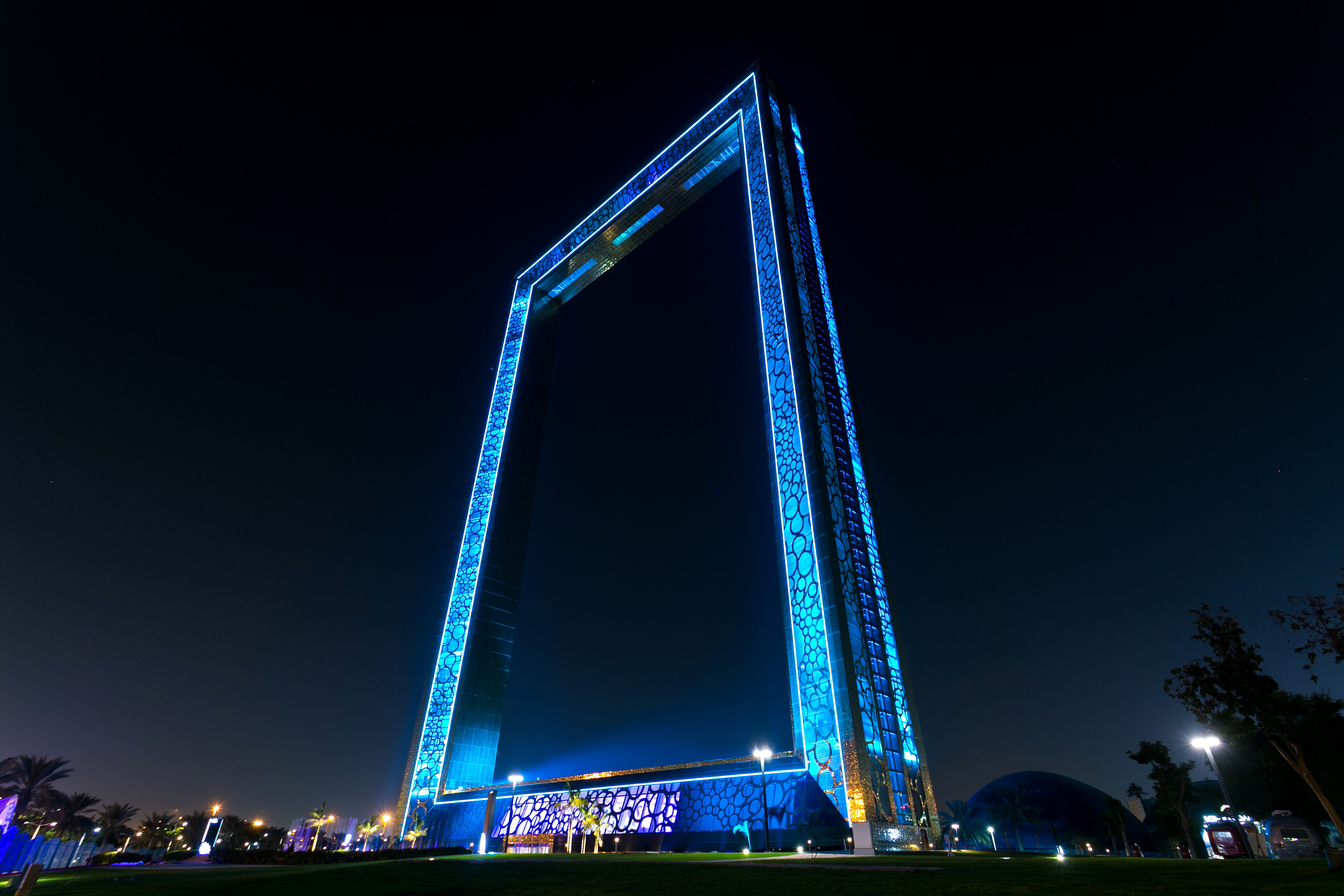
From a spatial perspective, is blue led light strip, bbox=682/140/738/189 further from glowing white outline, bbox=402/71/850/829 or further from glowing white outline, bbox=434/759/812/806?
glowing white outline, bbox=434/759/812/806

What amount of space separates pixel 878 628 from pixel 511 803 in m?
15.1

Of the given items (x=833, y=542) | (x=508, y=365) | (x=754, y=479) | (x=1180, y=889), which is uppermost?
(x=508, y=365)

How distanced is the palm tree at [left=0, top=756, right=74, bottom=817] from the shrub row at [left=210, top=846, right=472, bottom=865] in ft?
82.5

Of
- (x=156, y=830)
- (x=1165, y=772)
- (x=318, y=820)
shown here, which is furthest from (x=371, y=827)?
(x=1165, y=772)

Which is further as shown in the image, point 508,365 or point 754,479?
point 508,365

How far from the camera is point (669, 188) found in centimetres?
3256

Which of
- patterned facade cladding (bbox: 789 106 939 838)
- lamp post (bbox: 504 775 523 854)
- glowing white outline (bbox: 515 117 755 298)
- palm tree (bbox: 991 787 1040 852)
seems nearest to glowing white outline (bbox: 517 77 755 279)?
glowing white outline (bbox: 515 117 755 298)

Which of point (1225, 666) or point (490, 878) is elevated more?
point (1225, 666)

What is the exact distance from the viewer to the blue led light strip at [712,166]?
1203 inches

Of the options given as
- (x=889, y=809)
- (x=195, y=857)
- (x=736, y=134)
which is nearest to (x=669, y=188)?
(x=736, y=134)

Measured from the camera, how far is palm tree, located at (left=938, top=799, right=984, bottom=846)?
55281 mm

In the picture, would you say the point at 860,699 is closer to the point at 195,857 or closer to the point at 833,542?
the point at 833,542

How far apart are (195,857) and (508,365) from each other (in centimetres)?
2912

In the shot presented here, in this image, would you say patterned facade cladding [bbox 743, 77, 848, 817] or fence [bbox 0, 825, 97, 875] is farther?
patterned facade cladding [bbox 743, 77, 848, 817]
